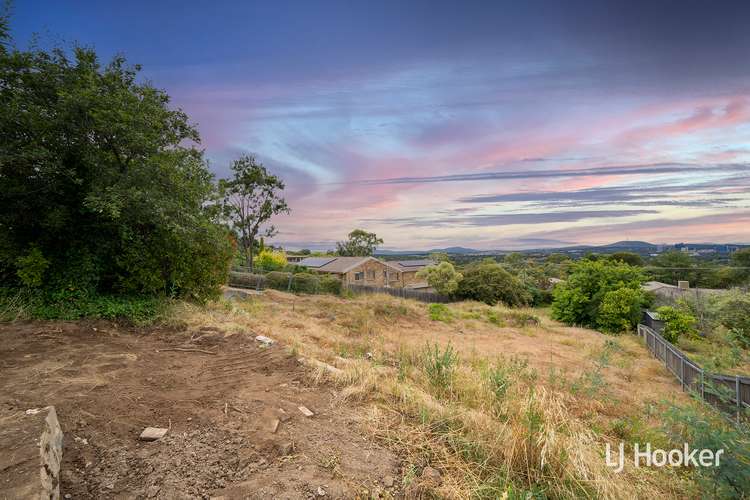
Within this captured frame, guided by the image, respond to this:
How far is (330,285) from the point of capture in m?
20.2

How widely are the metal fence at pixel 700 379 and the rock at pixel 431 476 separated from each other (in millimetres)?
2207

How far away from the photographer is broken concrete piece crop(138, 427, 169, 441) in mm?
2658

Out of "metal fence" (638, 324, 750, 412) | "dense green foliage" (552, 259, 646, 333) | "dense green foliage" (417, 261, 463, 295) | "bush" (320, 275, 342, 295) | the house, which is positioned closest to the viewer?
"metal fence" (638, 324, 750, 412)

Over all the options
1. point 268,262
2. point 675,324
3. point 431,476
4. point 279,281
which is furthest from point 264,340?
point 268,262

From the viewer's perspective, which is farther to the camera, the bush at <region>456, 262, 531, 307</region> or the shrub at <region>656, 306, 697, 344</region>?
the bush at <region>456, 262, 531, 307</region>

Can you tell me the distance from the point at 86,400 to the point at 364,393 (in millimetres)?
2600

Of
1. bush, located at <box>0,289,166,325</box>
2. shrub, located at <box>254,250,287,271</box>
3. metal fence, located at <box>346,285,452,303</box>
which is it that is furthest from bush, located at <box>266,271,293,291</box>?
bush, located at <box>0,289,166,325</box>

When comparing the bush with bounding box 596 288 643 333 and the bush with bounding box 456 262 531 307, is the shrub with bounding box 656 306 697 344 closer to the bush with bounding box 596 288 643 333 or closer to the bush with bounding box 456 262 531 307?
the bush with bounding box 596 288 643 333

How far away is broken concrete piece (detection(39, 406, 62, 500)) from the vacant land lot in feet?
0.35

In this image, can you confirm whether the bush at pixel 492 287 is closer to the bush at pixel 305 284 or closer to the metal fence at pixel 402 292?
the metal fence at pixel 402 292

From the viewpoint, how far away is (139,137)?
6.12 m

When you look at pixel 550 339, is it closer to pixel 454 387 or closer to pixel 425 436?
pixel 454 387

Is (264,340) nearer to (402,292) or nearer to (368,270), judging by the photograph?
(402,292)

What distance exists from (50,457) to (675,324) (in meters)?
18.9
